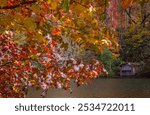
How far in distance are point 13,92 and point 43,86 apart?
2.36ft

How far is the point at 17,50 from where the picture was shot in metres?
8.95

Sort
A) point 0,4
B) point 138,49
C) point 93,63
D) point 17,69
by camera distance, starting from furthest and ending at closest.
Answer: point 138,49 → point 93,63 → point 17,69 → point 0,4

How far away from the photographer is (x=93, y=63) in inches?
367

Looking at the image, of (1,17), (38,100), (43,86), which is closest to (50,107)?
(38,100)

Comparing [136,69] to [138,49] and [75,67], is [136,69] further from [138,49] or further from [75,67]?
[75,67]

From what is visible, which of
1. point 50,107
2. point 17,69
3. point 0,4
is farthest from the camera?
point 17,69

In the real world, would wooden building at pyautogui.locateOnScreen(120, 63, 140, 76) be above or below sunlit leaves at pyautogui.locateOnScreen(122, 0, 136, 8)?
below

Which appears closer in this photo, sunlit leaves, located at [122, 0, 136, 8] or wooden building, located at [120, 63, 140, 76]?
sunlit leaves, located at [122, 0, 136, 8]

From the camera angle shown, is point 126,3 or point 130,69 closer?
point 126,3

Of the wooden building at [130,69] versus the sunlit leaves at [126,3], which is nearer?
the sunlit leaves at [126,3]

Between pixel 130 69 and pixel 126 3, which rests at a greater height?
pixel 126 3

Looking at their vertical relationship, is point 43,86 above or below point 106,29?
below

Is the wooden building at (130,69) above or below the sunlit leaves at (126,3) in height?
below

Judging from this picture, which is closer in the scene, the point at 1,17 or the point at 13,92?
the point at 1,17
